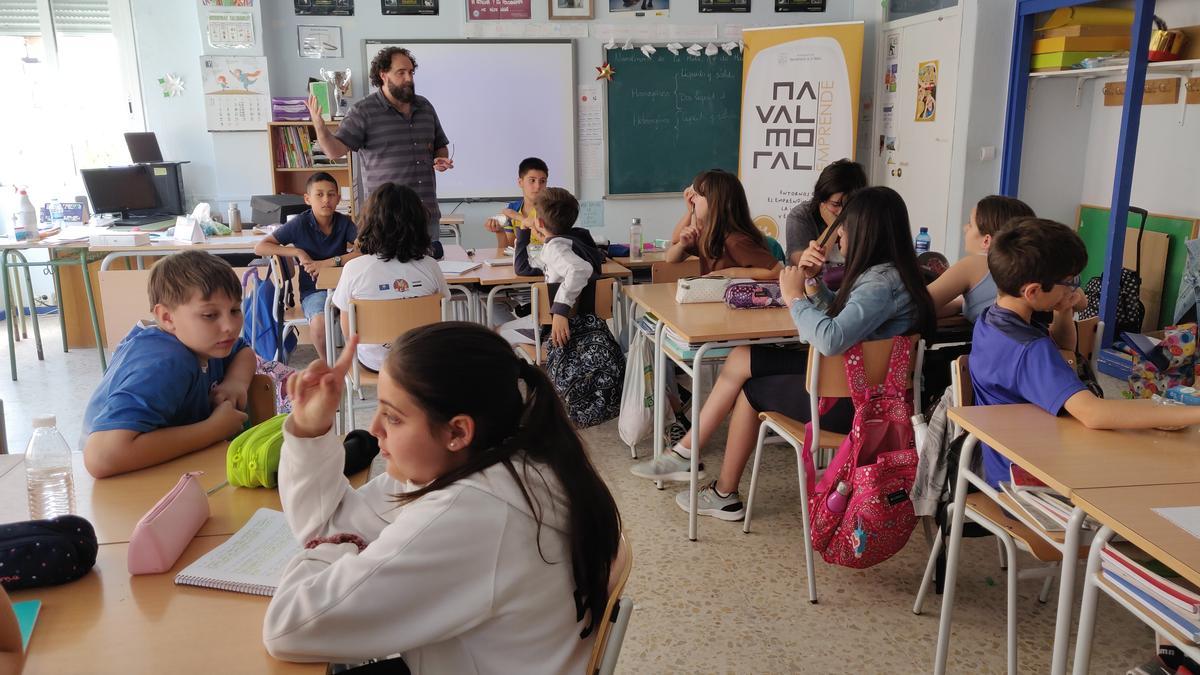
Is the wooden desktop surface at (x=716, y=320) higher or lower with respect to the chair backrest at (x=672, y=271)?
higher

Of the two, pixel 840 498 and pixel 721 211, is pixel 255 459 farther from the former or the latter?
pixel 721 211

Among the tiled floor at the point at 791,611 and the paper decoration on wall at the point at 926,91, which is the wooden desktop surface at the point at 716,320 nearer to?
the tiled floor at the point at 791,611

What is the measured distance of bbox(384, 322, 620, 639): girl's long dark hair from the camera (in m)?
1.15

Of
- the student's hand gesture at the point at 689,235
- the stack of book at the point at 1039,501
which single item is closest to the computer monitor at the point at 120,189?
the student's hand gesture at the point at 689,235

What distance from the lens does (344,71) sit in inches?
253

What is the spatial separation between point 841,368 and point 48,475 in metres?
1.88

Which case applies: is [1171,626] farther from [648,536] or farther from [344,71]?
[344,71]

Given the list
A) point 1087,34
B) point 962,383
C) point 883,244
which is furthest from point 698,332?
point 1087,34

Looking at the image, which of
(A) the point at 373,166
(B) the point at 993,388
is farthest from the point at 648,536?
(A) the point at 373,166

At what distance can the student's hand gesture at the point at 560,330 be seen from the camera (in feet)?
12.4

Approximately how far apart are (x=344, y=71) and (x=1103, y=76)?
5043 mm

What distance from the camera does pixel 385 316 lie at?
3309 mm

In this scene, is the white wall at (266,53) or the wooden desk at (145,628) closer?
the wooden desk at (145,628)

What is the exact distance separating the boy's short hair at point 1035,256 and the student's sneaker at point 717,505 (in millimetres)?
1263
